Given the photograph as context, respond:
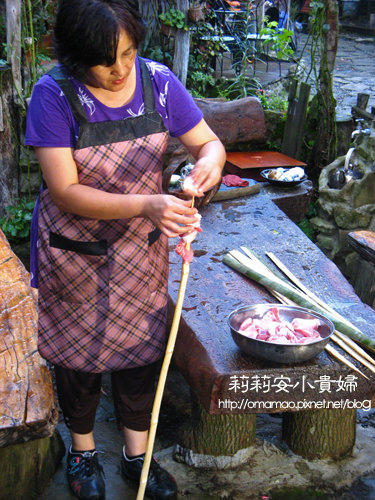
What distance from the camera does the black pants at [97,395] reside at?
305 centimetres

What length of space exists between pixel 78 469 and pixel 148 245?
4.33ft

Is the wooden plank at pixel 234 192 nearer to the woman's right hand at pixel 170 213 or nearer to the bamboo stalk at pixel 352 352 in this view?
the bamboo stalk at pixel 352 352

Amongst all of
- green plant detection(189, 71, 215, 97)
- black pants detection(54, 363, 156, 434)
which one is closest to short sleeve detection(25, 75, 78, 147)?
black pants detection(54, 363, 156, 434)

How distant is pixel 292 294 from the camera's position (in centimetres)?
340

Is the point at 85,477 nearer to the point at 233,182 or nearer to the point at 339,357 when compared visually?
the point at 339,357

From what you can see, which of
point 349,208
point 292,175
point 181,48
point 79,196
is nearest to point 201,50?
point 181,48

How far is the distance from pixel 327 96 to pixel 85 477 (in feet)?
16.2

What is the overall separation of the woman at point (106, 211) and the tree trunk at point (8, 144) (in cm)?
353

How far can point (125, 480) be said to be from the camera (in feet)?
11.3

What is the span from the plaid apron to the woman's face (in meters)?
0.12

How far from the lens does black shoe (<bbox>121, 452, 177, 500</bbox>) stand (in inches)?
128

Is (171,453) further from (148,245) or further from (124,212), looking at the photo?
(124,212)

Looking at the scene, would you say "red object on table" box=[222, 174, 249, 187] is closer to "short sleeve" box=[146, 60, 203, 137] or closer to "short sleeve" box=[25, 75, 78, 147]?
"short sleeve" box=[146, 60, 203, 137]

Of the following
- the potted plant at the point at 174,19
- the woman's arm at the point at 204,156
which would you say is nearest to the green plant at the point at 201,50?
the potted plant at the point at 174,19
